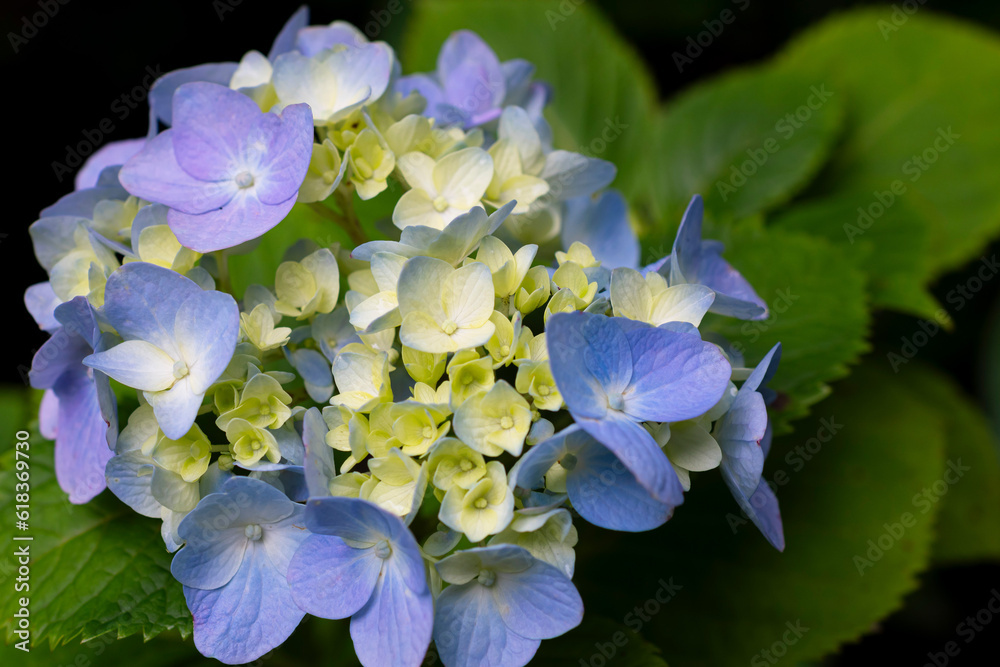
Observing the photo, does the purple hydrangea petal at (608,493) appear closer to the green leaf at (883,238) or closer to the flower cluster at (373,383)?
the flower cluster at (373,383)

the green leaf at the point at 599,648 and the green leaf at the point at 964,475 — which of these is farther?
the green leaf at the point at 964,475

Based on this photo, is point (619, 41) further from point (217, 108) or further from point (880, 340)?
point (217, 108)

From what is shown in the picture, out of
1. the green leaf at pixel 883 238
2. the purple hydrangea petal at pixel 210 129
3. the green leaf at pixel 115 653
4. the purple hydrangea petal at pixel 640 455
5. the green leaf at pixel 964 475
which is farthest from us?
the green leaf at pixel 964 475

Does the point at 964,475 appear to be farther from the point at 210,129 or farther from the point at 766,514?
the point at 210,129

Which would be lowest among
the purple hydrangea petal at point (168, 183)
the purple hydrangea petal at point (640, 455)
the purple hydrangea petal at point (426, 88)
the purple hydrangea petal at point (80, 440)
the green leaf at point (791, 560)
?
the green leaf at point (791, 560)

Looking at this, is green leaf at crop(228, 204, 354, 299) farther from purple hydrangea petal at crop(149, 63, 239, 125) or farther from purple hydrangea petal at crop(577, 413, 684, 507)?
purple hydrangea petal at crop(577, 413, 684, 507)

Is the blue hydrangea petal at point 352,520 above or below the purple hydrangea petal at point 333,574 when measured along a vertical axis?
above

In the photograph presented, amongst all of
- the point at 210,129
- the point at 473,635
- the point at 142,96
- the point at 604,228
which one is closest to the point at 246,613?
the point at 473,635

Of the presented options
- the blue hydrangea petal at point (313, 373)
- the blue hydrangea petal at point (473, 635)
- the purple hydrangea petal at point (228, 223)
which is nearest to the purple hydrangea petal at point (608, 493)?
the blue hydrangea petal at point (473, 635)
